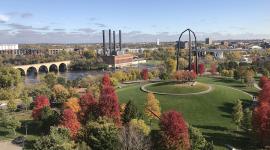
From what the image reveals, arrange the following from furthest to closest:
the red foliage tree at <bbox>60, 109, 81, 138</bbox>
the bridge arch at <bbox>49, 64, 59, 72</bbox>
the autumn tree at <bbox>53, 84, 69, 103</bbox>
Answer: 1. the bridge arch at <bbox>49, 64, 59, 72</bbox>
2. the autumn tree at <bbox>53, 84, 69, 103</bbox>
3. the red foliage tree at <bbox>60, 109, 81, 138</bbox>

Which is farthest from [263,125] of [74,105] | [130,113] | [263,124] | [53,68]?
[53,68]

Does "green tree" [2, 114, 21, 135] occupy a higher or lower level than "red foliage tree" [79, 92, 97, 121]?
lower

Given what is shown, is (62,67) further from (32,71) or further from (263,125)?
(263,125)

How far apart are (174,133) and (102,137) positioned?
28.2ft

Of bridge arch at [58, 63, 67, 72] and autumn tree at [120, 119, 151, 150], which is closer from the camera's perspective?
autumn tree at [120, 119, 151, 150]

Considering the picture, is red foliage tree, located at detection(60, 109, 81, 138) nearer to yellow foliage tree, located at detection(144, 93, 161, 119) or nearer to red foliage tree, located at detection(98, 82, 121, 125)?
red foliage tree, located at detection(98, 82, 121, 125)

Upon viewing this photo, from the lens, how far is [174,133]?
144 ft

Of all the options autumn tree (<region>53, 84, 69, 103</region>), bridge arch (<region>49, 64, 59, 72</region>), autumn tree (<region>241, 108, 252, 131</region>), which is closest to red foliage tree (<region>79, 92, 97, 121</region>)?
autumn tree (<region>53, 84, 69, 103</region>)

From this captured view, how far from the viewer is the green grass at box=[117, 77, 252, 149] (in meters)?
54.9

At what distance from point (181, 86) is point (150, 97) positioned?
55.0 feet

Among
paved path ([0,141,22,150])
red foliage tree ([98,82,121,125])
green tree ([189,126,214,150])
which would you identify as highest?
red foliage tree ([98,82,121,125])

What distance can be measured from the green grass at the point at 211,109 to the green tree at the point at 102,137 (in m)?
15.4

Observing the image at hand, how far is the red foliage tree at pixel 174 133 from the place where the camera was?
1711 inches

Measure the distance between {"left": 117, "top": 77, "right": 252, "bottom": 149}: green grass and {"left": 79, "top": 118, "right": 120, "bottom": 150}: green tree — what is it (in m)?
15.4
